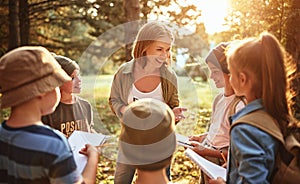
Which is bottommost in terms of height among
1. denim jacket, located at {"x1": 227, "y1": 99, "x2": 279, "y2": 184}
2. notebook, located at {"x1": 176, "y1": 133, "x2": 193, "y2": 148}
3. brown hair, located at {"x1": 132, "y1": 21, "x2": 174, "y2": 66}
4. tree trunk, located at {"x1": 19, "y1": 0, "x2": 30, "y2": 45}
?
tree trunk, located at {"x1": 19, "y1": 0, "x2": 30, "y2": 45}

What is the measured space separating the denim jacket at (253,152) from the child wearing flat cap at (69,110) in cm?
145

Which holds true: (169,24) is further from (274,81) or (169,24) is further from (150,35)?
(274,81)

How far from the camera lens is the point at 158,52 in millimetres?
3281

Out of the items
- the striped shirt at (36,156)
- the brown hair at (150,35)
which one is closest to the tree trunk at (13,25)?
the brown hair at (150,35)

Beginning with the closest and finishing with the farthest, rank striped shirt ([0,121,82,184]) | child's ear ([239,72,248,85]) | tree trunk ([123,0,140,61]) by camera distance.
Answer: striped shirt ([0,121,82,184])
child's ear ([239,72,248,85])
tree trunk ([123,0,140,61])

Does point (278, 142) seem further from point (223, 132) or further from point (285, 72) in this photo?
point (223, 132)

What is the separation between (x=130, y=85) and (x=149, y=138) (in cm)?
159

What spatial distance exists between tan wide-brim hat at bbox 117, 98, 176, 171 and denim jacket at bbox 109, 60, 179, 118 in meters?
1.47

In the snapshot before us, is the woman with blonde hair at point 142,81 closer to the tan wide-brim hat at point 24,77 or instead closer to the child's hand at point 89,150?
the child's hand at point 89,150

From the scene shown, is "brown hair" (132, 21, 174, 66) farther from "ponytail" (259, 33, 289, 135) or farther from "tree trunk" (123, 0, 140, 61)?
"tree trunk" (123, 0, 140, 61)

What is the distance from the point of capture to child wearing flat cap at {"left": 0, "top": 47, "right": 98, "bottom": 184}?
1.75 m

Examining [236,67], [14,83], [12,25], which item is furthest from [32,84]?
[12,25]

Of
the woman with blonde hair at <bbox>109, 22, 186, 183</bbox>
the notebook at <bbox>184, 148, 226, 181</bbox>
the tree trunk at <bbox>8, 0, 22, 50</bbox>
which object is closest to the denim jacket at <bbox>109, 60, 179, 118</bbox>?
the woman with blonde hair at <bbox>109, 22, 186, 183</bbox>

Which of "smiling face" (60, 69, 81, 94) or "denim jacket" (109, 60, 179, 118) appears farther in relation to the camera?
"denim jacket" (109, 60, 179, 118)
